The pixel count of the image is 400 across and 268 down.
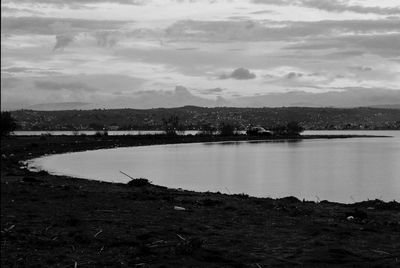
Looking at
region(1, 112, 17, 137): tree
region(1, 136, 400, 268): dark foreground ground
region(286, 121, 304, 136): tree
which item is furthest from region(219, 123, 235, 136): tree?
region(1, 136, 400, 268): dark foreground ground

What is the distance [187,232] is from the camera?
1437cm

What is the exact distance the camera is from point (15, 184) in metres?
25.7

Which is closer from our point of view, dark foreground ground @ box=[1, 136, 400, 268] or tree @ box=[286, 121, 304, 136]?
dark foreground ground @ box=[1, 136, 400, 268]

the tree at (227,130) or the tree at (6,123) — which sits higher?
the tree at (6,123)

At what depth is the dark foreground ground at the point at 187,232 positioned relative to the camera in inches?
445

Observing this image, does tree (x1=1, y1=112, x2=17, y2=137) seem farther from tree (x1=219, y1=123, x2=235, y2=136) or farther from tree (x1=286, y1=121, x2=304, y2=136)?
tree (x1=286, y1=121, x2=304, y2=136)

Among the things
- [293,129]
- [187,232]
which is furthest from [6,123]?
[293,129]

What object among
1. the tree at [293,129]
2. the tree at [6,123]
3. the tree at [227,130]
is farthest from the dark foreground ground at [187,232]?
the tree at [293,129]

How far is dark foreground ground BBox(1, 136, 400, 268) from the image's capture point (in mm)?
11305

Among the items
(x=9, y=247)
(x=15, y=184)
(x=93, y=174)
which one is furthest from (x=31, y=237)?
(x=93, y=174)

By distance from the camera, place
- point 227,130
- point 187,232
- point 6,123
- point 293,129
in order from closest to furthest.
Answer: point 187,232
point 6,123
point 227,130
point 293,129

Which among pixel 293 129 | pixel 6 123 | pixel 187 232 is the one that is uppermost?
pixel 6 123

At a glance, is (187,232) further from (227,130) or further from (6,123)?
(227,130)

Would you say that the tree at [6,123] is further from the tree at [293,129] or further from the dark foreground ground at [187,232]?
the tree at [293,129]
